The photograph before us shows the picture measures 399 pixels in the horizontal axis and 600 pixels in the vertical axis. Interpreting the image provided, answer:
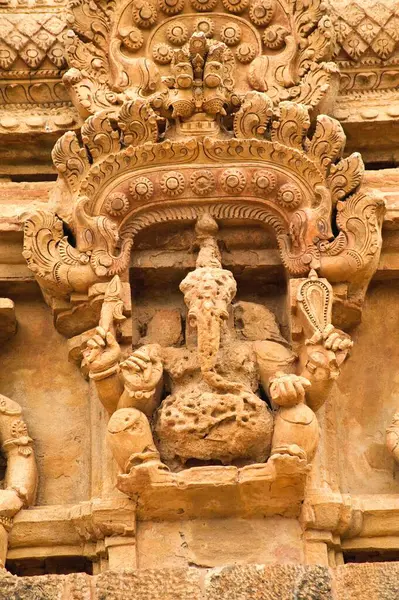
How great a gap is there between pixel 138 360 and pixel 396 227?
4.85 ft

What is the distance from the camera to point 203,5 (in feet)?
30.0

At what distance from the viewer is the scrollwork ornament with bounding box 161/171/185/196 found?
8.62 m

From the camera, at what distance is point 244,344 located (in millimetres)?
8422

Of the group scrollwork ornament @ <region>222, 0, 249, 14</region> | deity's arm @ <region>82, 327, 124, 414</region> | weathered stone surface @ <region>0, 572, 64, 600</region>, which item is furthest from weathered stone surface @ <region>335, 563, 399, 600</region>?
scrollwork ornament @ <region>222, 0, 249, 14</region>

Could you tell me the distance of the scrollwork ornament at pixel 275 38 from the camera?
908 cm

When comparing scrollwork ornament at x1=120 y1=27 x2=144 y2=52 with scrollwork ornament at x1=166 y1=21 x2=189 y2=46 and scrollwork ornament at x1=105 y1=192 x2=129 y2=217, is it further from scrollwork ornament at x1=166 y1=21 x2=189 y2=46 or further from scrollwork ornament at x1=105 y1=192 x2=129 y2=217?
scrollwork ornament at x1=105 y1=192 x2=129 y2=217

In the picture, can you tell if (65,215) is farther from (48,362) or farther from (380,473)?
(380,473)

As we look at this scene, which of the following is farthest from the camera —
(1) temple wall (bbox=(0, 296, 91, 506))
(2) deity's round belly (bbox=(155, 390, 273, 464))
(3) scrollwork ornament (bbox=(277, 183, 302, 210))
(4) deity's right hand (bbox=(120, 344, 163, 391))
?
(3) scrollwork ornament (bbox=(277, 183, 302, 210))

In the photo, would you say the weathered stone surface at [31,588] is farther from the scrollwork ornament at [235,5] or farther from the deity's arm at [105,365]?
the scrollwork ornament at [235,5]

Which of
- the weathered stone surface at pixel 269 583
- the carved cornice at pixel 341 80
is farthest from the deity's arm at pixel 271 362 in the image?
the carved cornice at pixel 341 80

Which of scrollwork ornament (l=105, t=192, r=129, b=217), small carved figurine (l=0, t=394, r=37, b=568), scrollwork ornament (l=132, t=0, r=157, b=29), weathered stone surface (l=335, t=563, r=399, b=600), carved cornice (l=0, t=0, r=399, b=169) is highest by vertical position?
scrollwork ornament (l=132, t=0, r=157, b=29)

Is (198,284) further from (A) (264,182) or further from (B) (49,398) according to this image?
(B) (49,398)

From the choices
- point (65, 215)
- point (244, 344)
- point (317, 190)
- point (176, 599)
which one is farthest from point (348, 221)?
point (176, 599)

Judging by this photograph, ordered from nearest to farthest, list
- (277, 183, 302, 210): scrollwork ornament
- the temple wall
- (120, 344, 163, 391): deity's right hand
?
(120, 344, 163, 391): deity's right hand < the temple wall < (277, 183, 302, 210): scrollwork ornament
